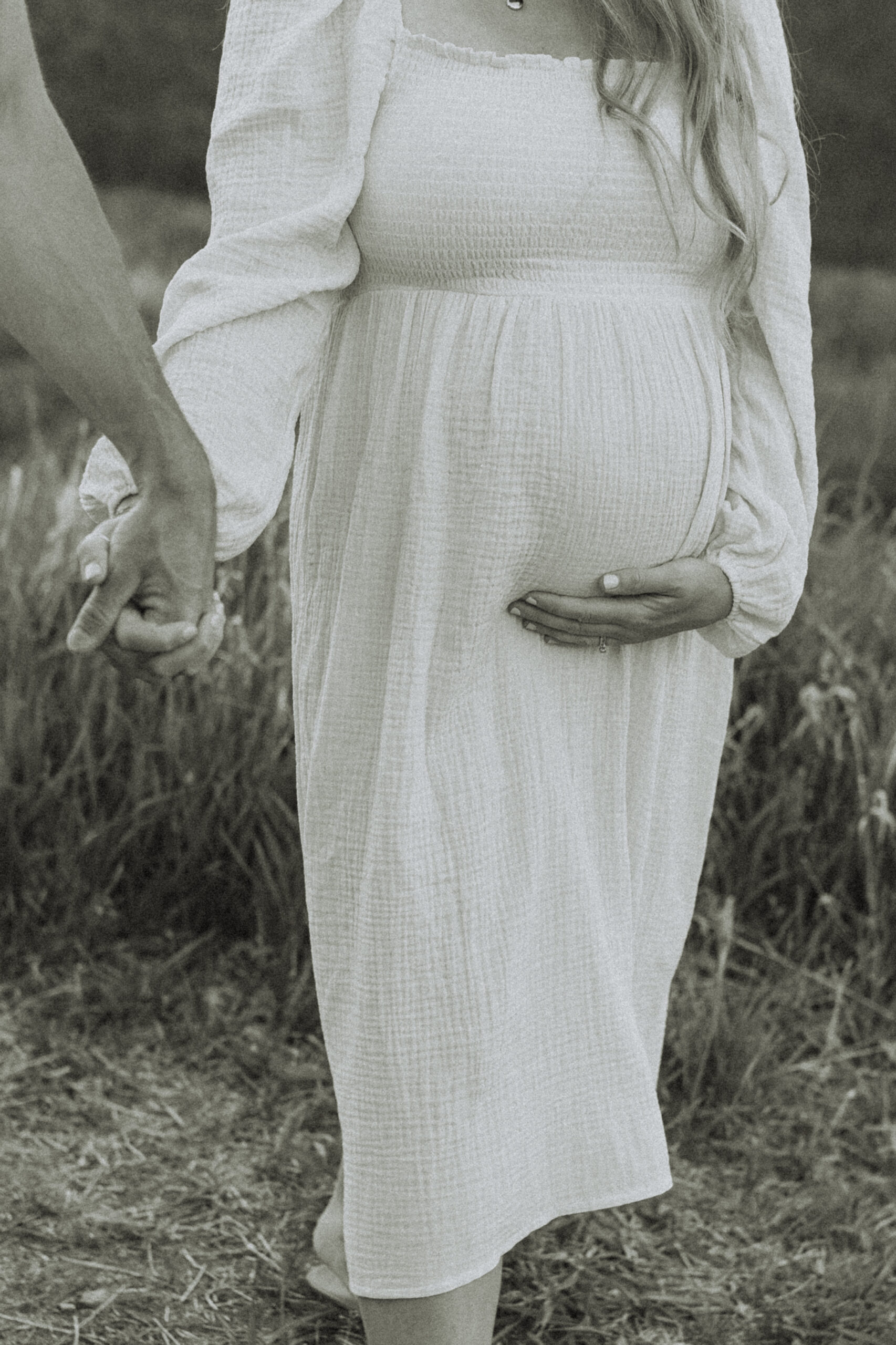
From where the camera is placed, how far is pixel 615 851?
6.37 ft

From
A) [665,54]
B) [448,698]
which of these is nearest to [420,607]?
[448,698]

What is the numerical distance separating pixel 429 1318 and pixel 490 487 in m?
0.92

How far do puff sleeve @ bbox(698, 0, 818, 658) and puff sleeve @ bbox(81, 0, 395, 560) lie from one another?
455mm

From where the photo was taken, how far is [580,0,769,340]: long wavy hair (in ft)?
5.76

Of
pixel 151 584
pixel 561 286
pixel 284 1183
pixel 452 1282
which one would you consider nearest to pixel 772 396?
pixel 561 286

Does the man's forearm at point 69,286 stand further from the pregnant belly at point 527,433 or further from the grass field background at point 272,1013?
the grass field background at point 272,1013

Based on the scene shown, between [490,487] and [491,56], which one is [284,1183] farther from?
[491,56]

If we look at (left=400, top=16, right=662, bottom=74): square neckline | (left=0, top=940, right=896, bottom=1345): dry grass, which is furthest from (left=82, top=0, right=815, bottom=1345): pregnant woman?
(left=0, top=940, right=896, bottom=1345): dry grass

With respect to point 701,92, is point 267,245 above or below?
below

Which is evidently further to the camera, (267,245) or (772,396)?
(772,396)

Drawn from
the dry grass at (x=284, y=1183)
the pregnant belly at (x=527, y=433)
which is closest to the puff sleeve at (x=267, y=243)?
the pregnant belly at (x=527, y=433)

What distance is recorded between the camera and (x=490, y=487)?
1.75 m

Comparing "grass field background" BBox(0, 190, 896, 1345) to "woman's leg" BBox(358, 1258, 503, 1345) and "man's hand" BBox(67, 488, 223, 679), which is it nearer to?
"woman's leg" BBox(358, 1258, 503, 1345)

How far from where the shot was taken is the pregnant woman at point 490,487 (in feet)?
5.61
